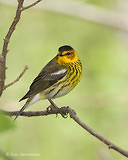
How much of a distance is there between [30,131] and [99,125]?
4.52 ft

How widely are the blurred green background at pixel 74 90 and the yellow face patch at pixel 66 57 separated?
3.88 ft

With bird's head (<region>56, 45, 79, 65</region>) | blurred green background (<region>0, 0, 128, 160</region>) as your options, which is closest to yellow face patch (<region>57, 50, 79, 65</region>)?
bird's head (<region>56, 45, 79, 65</region>)

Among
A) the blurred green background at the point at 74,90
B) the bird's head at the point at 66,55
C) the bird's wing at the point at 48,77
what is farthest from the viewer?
the blurred green background at the point at 74,90

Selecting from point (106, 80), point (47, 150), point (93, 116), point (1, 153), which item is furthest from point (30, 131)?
point (1, 153)

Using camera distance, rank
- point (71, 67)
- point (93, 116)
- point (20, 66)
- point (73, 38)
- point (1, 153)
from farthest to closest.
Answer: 1. point (73, 38)
2. point (20, 66)
3. point (93, 116)
4. point (71, 67)
5. point (1, 153)

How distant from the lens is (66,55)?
4988 millimetres

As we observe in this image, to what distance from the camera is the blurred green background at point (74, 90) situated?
22.1ft

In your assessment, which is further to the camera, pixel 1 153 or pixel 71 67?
pixel 71 67

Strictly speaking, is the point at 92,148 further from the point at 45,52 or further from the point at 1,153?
the point at 1,153

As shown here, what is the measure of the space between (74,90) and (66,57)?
3.01 metres

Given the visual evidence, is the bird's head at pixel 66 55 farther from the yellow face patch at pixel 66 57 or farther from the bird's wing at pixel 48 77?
the bird's wing at pixel 48 77

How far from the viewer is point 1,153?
1.49 metres

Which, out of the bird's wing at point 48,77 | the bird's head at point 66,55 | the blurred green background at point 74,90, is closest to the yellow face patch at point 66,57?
the bird's head at point 66,55

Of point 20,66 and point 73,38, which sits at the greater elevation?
point 73,38
